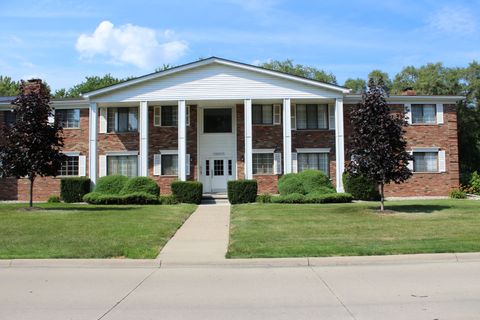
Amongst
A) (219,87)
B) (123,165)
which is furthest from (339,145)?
(123,165)

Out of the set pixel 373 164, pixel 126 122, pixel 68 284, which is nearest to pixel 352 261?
pixel 68 284

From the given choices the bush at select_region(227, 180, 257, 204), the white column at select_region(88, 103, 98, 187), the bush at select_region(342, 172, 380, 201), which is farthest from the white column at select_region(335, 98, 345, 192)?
the white column at select_region(88, 103, 98, 187)

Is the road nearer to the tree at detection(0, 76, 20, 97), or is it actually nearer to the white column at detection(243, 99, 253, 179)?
the white column at detection(243, 99, 253, 179)

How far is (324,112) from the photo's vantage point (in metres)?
29.3

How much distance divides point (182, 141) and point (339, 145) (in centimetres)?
880

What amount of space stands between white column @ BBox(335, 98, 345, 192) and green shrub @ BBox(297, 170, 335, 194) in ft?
5.95

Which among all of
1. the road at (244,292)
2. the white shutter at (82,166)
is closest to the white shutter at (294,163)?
the white shutter at (82,166)

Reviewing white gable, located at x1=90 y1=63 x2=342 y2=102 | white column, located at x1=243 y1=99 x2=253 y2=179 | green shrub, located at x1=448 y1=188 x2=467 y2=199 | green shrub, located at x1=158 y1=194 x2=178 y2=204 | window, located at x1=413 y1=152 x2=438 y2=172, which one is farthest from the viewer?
window, located at x1=413 y1=152 x2=438 y2=172

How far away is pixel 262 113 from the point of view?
29609 mm

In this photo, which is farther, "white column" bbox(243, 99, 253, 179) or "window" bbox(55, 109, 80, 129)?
"window" bbox(55, 109, 80, 129)

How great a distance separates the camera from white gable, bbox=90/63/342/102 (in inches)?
1080

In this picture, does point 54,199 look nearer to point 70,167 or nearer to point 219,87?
point 70,167

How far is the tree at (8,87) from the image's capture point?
170ft

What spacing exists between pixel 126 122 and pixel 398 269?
23380 millimetres
